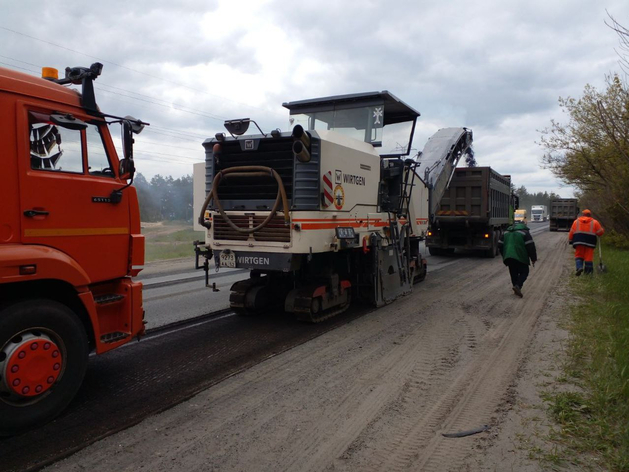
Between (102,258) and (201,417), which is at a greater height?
(102,258)

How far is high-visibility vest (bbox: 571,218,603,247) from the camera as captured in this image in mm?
A: 10578

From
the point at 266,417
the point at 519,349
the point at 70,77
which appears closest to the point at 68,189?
the point at 70,77

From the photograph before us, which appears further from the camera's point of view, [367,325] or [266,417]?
[367,325]

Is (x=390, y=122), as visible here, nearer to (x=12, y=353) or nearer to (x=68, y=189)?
(x=68, y=189)

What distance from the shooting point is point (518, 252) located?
9.14 metres

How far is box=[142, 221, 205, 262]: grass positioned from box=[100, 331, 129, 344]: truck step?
31.5 feet

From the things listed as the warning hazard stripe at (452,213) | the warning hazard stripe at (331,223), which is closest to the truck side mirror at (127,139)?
the warning hazard stripe at (331,223)

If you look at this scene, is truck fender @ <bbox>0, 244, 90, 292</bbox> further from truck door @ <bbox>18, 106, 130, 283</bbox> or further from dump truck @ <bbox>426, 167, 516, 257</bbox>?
dump truck @ <bbox>426, 167, 516, 257</bbox>

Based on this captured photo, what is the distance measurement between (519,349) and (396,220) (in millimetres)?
3636

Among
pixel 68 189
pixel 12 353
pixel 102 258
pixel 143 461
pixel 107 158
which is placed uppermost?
pixel 107 158

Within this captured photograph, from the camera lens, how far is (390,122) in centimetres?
860

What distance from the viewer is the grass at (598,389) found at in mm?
3354

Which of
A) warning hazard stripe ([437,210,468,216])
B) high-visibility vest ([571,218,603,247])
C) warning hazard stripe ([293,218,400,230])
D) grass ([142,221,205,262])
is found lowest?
grass ([142,221,205,262])

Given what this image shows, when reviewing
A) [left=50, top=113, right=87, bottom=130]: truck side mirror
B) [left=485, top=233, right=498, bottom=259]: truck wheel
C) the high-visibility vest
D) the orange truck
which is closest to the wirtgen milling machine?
the orange truck
